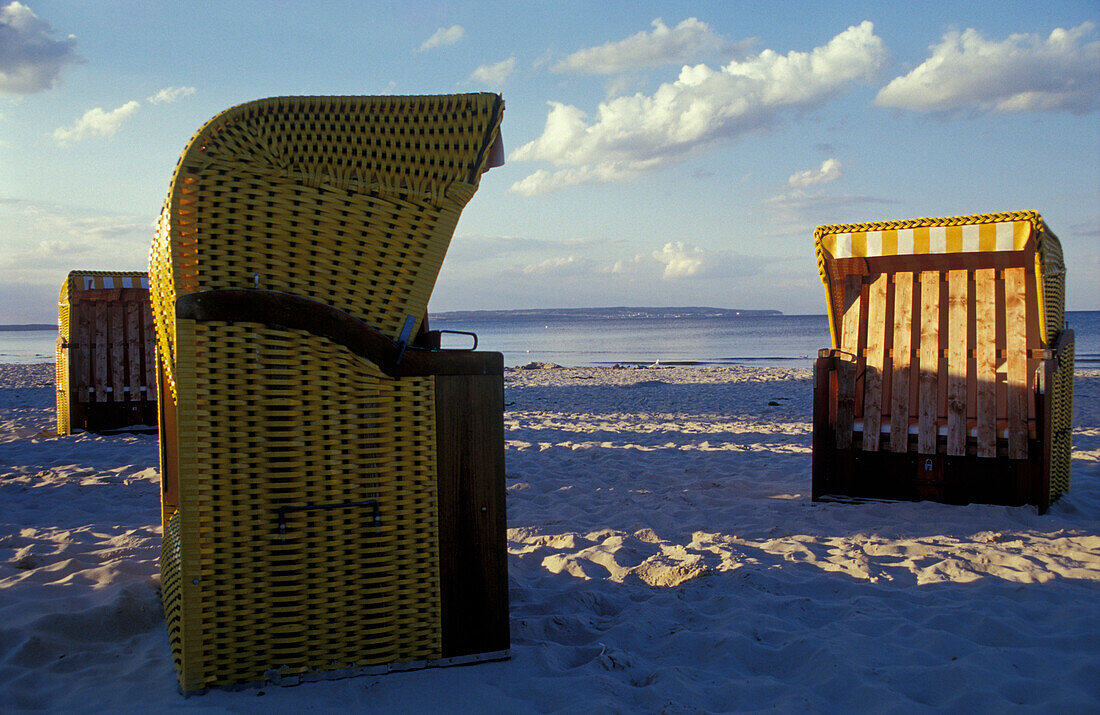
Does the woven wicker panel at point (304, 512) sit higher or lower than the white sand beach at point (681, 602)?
higher

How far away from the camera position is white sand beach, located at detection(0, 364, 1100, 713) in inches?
100

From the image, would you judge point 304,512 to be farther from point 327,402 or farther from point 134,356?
point 134,356

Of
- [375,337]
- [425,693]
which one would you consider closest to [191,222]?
[375,337]

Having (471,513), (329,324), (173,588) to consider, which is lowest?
(173,588)

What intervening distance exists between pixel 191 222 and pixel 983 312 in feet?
18.4

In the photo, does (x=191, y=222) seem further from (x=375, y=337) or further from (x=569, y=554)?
(x=569, y=554)

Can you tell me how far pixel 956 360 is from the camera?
558 cm

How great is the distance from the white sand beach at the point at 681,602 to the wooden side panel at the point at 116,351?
98.5 inches

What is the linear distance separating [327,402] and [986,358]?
16.8 ft

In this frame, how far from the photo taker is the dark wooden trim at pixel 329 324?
2.42 metres

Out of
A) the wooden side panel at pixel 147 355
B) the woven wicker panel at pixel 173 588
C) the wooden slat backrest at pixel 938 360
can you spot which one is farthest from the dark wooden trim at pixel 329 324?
the wooden side panel at pixel 147 355

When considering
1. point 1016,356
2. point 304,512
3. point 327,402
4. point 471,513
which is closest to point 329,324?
point 327,402

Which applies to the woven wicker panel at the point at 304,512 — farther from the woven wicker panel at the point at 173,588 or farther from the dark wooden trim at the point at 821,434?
the dark wooden trim at the point at 821,434

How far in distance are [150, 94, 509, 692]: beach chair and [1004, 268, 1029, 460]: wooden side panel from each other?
443 cm
